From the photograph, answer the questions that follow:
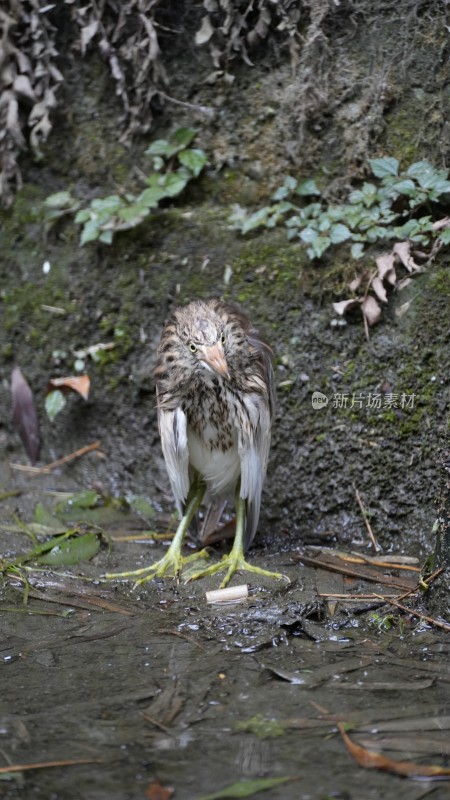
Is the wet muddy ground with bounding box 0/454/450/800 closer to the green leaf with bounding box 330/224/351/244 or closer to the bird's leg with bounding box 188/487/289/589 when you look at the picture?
the bird's leg with bounding box 188/487/289/589

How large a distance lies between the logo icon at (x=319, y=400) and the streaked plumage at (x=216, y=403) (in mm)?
335

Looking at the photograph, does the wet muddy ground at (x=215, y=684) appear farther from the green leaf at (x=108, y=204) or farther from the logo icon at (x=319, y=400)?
the green leaf at (x=108, y=204)

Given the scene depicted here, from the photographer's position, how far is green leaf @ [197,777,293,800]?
2342 mm

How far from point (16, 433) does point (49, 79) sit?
227cm

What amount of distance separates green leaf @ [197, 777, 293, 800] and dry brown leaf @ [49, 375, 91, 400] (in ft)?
10.8

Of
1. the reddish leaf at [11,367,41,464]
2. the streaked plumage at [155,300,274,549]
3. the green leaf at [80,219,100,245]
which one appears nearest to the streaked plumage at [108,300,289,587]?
the streaked plumage at [155,300,274,549]

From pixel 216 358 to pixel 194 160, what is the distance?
1.90 meters

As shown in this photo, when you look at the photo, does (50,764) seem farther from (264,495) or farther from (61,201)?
(61,201)

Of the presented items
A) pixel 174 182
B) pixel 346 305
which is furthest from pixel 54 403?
pixel 346 305

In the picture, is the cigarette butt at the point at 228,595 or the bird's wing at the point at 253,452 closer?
the cigarette butt at the point at 228,595

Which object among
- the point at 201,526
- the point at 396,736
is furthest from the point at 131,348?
the point at 396,736

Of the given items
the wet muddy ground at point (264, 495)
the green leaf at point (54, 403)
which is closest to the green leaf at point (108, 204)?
the wet muddy ground at point (264, 495)

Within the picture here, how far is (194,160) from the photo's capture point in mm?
5363

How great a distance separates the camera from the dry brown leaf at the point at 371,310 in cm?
461
